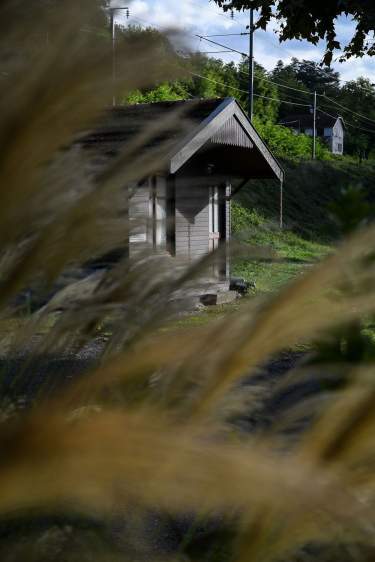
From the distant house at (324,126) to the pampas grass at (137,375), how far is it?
233 ft

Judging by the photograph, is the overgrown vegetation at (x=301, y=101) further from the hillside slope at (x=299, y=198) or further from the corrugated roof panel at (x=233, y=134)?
the corrugated roof panel at (x=233, y=134)

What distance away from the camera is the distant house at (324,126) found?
7075 centimetres

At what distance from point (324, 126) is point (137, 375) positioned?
7724 cm

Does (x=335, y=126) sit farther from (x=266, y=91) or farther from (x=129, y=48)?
(x=129, y=48)

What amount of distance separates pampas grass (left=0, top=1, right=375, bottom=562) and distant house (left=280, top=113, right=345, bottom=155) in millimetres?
71100

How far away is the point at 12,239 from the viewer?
760mm

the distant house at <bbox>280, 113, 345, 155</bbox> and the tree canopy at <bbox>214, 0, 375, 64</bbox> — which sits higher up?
the distant house at <bbox>280, 113, 345, 155</bbox>

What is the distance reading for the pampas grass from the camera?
48cm

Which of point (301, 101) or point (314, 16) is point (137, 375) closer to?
point (314, 16)

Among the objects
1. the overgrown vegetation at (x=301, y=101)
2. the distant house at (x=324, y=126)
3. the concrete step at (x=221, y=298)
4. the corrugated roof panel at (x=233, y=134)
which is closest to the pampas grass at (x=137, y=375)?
the corrugated roof panel at (x=233, y=134)

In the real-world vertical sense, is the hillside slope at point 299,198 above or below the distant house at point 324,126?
below

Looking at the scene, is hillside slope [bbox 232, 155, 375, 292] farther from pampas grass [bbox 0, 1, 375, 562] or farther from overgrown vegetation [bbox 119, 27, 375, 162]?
pampas grass [bbox 0, 1, 375, 562]

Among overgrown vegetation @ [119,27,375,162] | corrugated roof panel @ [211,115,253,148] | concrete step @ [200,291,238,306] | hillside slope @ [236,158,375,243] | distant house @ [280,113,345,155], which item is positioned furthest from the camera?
distant house @ [280,113,345,155]

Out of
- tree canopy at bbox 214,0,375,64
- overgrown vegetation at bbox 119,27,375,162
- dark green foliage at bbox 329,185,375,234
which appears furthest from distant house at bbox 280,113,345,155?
dark green foliage at bbox 329,185,375,234
